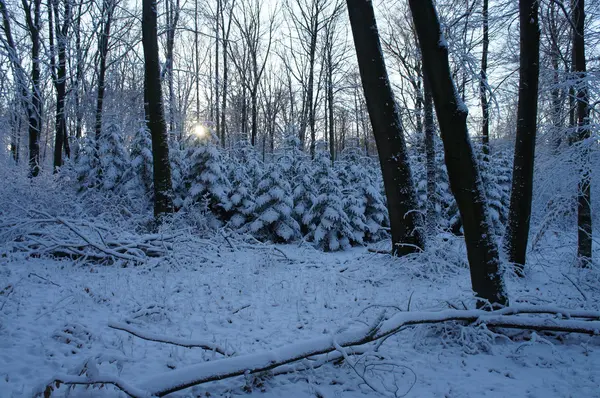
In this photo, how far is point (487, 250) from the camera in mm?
3840

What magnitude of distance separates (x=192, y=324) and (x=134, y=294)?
4.55 feet

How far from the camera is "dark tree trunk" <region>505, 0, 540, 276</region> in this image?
5.88 meters

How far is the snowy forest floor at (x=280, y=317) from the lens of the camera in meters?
2.86

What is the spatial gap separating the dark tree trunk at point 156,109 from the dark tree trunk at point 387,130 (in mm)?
5470

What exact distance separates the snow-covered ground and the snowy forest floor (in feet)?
0.05

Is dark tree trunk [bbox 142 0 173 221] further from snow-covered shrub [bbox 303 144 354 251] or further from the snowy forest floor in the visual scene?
snow-covered shrub [bbox 303 144 354 251]

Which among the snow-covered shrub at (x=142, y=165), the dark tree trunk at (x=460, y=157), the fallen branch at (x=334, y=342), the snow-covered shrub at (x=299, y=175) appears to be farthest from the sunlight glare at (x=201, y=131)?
the fallen branch at (x=334, y=342)

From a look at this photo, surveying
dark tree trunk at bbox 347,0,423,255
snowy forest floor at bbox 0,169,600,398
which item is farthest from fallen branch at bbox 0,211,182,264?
dark tree trunk at bbox 347,0,423,255

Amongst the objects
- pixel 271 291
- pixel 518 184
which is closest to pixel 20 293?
pixel 271 291

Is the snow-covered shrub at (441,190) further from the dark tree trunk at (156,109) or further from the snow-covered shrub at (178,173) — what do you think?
the dark tree trunk at (156,109)

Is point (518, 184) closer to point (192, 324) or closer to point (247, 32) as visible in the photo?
point (192, 324)

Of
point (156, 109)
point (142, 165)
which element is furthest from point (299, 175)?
point (156, 109)

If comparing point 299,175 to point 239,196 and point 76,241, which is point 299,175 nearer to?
point 239,196

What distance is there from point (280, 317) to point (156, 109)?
6611mm
